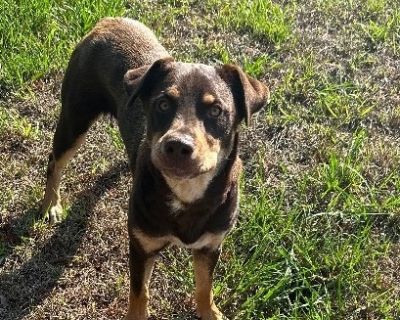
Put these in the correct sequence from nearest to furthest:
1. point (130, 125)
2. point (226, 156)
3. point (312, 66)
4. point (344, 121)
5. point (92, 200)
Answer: point (226, 156), point (130, 125), point (92, 200), point (344, 121), point (312, 66)

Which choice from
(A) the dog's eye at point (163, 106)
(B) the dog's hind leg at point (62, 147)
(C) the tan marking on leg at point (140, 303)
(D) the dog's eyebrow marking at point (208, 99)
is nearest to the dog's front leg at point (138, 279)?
(C) the tan marking on leg at point (140, 303)

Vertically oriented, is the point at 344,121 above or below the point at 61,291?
above

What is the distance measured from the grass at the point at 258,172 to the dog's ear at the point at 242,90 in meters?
1.14

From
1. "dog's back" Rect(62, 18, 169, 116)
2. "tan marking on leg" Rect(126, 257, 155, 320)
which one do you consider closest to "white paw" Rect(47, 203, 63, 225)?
"dog's back" Rect(62, 18, 169, 116)

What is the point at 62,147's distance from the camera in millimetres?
4414

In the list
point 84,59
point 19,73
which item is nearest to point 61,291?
point 84,59

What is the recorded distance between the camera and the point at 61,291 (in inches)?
167

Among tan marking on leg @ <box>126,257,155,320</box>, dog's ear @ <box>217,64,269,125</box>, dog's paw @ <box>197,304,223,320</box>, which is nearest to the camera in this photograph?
dog's ear @ <box>217,64,269,125</box>

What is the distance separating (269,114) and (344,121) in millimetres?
592

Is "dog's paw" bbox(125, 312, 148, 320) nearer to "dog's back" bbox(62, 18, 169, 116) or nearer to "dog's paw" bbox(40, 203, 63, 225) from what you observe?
"dog's paw" bbox(40, 203, 63, 225)

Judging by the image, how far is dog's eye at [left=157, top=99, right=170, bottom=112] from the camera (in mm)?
3324

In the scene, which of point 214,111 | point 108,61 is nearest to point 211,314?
point 214,111

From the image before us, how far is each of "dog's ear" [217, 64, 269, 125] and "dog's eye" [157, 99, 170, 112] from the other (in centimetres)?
36

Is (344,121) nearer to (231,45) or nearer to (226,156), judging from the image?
(231,45)
